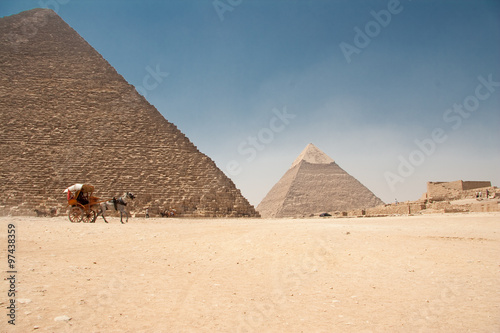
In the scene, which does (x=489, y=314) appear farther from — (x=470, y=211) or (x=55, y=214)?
(x=55, y=214)

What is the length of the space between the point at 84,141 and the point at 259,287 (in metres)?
24.7

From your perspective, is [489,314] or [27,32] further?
[27,32]

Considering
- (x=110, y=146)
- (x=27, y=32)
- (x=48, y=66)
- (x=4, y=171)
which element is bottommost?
(x=4, y=171)

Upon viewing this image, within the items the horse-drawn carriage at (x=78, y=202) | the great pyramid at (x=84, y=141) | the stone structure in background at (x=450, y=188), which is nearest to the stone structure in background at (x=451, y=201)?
the stone structure in background at (x=450, y=188)

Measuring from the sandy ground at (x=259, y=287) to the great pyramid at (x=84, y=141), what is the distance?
1752 cm

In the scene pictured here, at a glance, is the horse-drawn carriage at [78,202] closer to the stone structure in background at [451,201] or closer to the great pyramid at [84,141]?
the great pyramid at [84,141]

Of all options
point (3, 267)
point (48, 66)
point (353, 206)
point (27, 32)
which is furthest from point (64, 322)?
point (353, 206)

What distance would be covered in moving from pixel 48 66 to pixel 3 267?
30.5 metres

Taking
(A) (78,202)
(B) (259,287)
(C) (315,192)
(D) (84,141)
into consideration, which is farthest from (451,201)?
(C) (315,192)

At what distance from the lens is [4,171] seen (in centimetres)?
2220

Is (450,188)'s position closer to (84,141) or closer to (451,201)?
(451,201)

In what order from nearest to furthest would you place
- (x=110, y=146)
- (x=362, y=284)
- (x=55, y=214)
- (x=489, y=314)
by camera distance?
(x=489, y=314), (x=362, y=284), (x=55, y=214), (x=110, y=146)

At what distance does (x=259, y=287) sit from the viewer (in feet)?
11.8

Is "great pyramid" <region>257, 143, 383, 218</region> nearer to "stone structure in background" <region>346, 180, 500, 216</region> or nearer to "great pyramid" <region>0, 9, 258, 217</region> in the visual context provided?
"stone structure in background" <region>346, 180, 500, 216</region>
